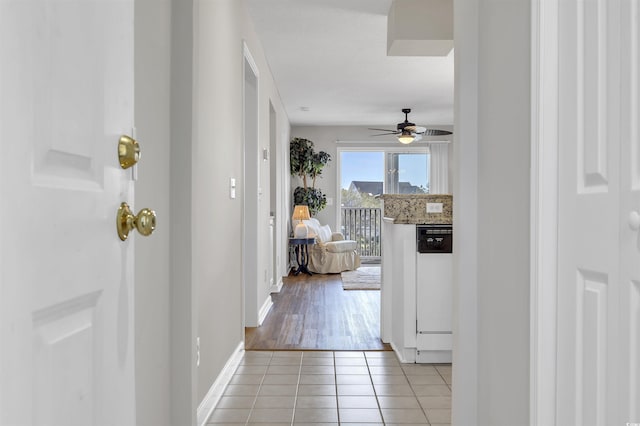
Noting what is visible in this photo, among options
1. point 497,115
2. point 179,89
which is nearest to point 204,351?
point 179,89

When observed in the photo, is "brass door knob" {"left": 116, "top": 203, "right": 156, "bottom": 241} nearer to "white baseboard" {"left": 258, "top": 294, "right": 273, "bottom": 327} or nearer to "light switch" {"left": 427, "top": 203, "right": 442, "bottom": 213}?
"light switch" {"left": 427, "top": 203, "right": 442, "bottom": 213}

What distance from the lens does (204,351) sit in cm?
243

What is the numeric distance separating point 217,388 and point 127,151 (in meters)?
1.98

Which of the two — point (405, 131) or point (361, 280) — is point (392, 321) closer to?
point (361, 280)

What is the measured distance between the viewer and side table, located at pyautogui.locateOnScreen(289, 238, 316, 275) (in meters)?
7.59

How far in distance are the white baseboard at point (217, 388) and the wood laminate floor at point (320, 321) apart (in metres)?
0.43

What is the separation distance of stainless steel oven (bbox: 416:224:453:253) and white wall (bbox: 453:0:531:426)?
1.51 m

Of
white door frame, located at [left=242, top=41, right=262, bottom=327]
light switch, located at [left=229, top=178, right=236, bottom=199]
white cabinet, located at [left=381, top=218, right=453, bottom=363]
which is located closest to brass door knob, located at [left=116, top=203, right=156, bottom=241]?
light switch, located at [left=229, top=178, right=236, bottom=199]

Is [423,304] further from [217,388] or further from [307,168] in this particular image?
[307,168]

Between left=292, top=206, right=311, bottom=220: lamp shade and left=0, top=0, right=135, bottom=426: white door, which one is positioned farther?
left=292, top=206, right=311, bottom=220: lamp shade
